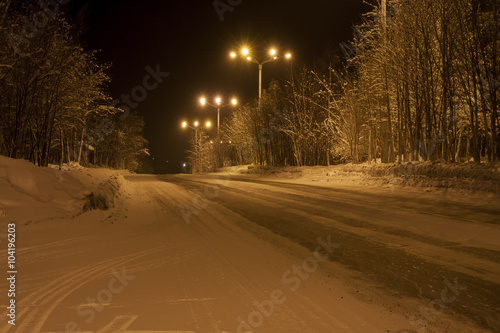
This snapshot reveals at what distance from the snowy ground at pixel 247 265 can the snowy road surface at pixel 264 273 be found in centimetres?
2

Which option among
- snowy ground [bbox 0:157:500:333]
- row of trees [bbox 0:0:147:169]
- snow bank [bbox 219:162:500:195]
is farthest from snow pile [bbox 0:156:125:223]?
snow bank [bbox 219:162:500:195]

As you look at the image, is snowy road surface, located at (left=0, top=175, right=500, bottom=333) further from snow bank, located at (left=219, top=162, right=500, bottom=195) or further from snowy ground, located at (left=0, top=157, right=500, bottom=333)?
snow bank, located at (left=219, top=162, right=500, bottom=195)

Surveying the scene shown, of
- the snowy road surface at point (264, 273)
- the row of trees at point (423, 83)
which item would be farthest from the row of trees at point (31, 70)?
the row of trees at point (423, 83)

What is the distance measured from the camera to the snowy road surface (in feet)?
10.4

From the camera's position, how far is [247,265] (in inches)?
189

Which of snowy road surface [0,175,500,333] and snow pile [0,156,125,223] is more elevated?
snow pile [0,156,125,223]

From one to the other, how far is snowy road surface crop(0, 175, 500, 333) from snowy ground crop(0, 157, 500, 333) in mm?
17

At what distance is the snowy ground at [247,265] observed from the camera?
320 centimetres

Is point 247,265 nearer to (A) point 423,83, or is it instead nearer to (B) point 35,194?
(B) point 35,194

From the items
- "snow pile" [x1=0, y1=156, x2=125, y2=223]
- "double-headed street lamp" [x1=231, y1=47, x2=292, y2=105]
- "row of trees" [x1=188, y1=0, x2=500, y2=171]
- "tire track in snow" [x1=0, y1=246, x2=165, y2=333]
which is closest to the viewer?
"tire track in snow" [x1=0, y1=246, x2=165, y2=333]

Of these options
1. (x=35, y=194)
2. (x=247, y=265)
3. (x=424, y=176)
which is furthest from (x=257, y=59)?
(x=247, y=265)

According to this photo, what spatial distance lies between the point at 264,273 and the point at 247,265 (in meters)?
0.40

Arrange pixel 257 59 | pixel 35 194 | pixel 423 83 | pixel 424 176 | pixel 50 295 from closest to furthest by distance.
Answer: pixel 50 295, pixel 35 194, pixel 424 176, pixel 423 83, pixel 257 59

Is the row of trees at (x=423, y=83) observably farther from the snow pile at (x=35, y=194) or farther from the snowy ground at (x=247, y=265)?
the snow pile at (x=35, y=194)
